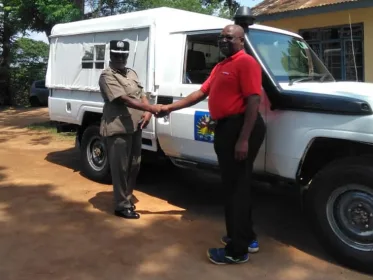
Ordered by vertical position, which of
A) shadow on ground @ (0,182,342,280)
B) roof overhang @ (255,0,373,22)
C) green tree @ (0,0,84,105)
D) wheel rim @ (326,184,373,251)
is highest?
green tree @ (0,0,84,105)

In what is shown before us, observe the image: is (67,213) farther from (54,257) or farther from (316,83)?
(316,83)

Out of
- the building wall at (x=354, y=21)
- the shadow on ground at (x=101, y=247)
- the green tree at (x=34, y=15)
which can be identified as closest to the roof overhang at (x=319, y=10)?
the building wall at (x=354, y=21)

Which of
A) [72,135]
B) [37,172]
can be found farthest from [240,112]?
[72,135]

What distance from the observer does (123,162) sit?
16.3 feet

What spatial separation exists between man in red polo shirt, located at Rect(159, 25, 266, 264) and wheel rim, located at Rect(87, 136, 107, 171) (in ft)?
9.35

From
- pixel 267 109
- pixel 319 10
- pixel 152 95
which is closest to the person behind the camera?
pixel 267 109

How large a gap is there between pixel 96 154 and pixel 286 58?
3.08m

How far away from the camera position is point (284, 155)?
4.11 metres

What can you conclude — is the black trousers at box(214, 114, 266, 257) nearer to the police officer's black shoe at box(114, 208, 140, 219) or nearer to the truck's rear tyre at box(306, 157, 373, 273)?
the truck's rear tyre at box(306, 157, 373, 273)

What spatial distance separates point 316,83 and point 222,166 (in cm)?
146

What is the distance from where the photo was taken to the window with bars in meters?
9.66

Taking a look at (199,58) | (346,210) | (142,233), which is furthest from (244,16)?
(142,233)

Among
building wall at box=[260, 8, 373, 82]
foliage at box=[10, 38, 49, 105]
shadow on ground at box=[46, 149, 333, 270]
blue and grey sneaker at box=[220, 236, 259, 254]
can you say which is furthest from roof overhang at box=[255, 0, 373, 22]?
foliage at box=[10, 38, 49, 105]

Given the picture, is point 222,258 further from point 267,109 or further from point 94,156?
point 94,156
